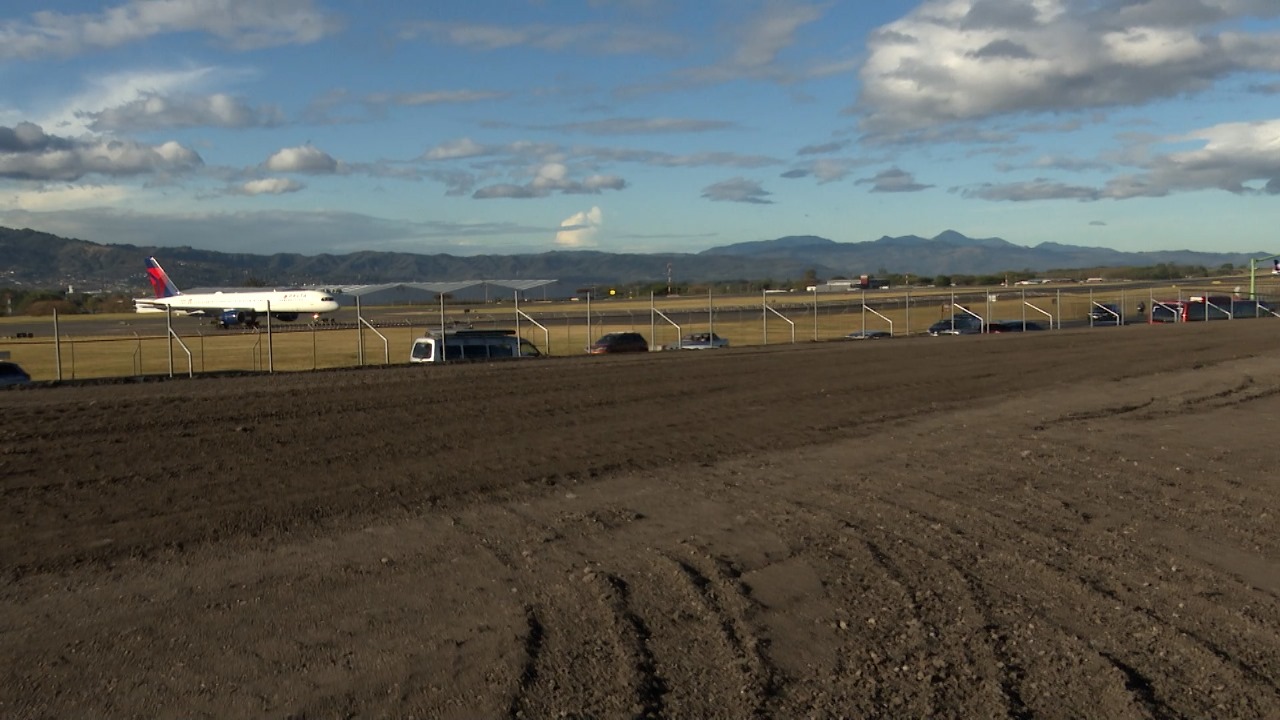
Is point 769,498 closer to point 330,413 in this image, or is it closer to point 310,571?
point 310,571

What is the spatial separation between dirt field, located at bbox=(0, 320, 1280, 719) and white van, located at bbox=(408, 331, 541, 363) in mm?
11502

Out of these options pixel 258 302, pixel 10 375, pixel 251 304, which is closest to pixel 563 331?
pixel 258 302

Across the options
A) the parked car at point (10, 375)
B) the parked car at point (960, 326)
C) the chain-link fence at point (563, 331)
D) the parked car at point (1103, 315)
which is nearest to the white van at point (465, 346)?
the chain-link fence at point (563, 331)

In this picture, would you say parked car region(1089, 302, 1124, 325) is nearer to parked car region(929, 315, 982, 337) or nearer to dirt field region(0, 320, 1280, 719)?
parked car region(929, 315, 982, 337)

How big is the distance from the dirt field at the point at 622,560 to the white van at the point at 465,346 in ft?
37.7

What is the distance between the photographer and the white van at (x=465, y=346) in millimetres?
29906

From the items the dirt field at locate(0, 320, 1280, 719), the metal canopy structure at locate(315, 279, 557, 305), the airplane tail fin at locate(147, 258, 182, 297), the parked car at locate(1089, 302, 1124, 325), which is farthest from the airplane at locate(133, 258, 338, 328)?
the dirt field at locate(0, 320, 1280, 719)

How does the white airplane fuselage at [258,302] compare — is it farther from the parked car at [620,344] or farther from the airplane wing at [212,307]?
the parked car at [620,344]

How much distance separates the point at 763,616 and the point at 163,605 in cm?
→ 377

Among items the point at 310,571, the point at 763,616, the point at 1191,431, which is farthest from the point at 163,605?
the point at 1191,431

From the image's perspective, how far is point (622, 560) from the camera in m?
9.00

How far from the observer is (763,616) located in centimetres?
758

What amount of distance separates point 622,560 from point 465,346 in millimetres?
21924

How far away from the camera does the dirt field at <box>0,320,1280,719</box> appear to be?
247 inches
